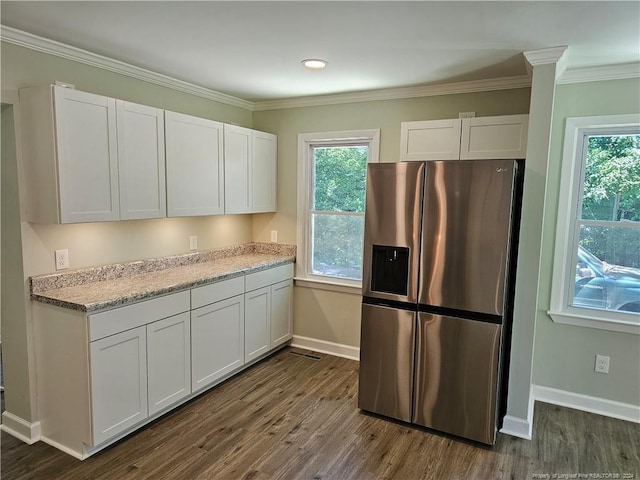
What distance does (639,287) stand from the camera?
9.71 ft

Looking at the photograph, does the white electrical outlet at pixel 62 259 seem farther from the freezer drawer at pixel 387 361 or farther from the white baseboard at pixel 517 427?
the white baseboard at pixel 517 427

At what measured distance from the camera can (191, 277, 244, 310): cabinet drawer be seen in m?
3.04

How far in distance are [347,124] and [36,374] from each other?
3.03 metres

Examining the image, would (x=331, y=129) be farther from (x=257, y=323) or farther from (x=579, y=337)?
(x=579, y=337)

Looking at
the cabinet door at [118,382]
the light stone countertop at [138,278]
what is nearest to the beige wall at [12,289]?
the light stone countertop at [138,278]

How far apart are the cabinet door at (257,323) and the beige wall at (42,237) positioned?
33.4 inches

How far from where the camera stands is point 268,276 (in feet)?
12.6

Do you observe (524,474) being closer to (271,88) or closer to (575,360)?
(575,360)

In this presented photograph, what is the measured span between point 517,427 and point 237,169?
2916 mm

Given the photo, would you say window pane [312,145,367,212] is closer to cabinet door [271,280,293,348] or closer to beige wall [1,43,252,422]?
cabinet door [271,280,293,348]

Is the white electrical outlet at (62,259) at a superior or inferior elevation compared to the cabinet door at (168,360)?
superior

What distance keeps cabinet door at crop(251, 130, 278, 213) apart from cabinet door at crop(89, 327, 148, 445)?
1749 mm

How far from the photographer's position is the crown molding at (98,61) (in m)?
2.37

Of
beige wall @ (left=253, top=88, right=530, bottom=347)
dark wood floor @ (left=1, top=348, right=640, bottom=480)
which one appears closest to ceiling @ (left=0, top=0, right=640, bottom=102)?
beige wall @ (left=253, top=88, right=530, bottom=347)
